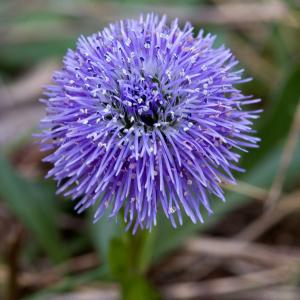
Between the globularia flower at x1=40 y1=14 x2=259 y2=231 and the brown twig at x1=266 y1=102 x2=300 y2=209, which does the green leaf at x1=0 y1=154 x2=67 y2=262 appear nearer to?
the globularia flower at x1=40 y1=14 x2=259 y2=231

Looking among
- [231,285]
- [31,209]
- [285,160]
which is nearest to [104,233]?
[31,209]

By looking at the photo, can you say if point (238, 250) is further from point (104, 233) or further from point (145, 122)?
point (145, 122)

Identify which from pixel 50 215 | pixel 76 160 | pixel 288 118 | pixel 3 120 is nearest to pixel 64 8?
pixel 3 120

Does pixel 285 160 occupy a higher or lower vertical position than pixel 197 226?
higher

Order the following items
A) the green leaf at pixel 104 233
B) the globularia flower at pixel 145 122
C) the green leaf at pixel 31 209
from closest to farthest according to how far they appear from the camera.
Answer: the globularia flower at pixel 145 122, the green leaf at pixel 104 233, the green leaf at pixel 31 209

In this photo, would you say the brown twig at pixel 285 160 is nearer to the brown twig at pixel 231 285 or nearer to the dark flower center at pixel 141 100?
the brown twig at pixel 231 285

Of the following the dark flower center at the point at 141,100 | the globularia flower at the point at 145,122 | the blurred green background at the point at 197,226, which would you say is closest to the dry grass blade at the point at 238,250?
the blurred green background at the point at 197,226
